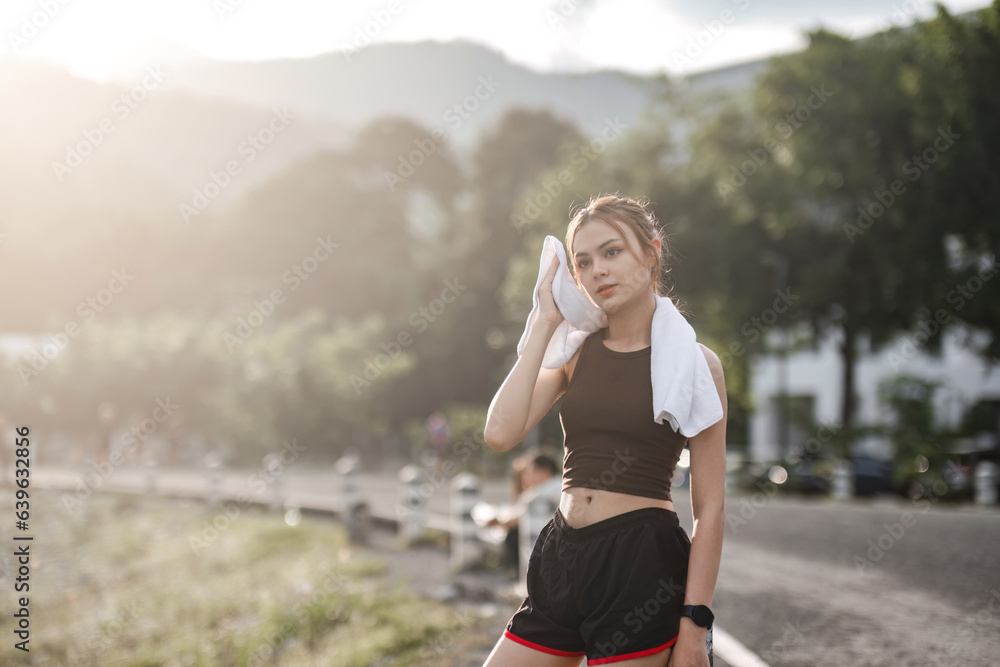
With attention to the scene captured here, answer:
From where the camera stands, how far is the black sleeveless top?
8.84ft

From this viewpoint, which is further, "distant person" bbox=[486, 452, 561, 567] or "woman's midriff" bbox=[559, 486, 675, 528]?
"distant person" bbox=[486, 452, 561, 567]

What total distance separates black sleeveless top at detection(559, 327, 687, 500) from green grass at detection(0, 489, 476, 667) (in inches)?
185

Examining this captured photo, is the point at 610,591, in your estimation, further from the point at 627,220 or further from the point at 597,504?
the point at 627,220

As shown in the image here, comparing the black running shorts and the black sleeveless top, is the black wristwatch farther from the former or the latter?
the black sleeveless top

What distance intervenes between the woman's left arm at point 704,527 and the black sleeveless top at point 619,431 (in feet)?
0.29

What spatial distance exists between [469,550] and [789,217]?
17.2 m

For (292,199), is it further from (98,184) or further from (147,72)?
(147,72)

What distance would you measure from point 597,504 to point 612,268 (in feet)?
2.26

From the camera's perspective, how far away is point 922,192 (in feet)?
70.0

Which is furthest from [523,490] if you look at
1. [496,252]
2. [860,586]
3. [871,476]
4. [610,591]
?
[496,252]

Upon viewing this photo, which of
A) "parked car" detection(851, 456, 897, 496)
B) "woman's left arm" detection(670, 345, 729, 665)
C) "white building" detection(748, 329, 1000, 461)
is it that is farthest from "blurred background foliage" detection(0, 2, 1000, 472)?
"white building" detection(748, 329, 1000, 461)

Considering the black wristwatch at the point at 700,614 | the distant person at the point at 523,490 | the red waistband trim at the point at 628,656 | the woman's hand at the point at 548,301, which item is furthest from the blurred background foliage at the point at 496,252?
the distant person at the point at 523,490

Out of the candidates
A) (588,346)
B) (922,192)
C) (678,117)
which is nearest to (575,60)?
(678,117)

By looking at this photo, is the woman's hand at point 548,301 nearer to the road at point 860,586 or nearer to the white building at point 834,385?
the road at point 860,586
